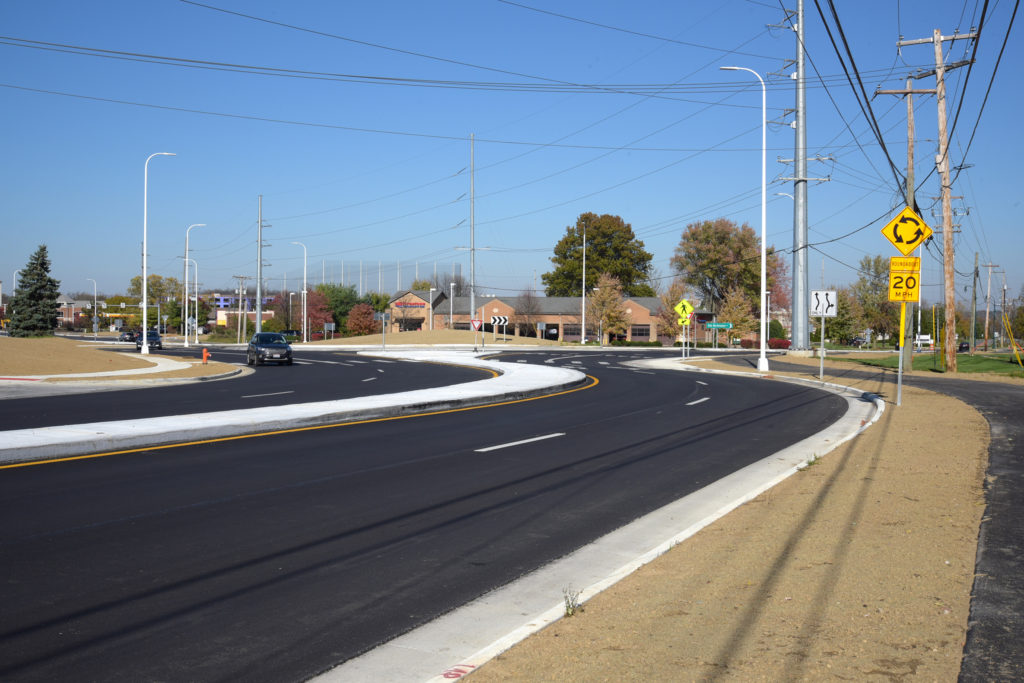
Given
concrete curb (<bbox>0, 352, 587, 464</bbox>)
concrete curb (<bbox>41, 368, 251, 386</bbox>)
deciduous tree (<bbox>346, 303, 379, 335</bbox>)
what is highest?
deciduous tree (<bbox>346, 303, 379, 335</bbox>)

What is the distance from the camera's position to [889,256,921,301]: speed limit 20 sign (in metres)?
18.0

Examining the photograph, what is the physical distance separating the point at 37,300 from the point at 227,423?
156 ft

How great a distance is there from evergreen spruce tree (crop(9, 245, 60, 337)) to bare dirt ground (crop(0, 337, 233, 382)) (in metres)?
15.5

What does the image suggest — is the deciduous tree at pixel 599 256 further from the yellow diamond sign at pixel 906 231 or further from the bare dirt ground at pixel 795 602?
the bare dirt ground at pixel 795 602

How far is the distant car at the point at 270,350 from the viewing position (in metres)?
40.0

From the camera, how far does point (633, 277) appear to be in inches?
4884

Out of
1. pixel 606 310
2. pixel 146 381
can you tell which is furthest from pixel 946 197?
pixel 606 310

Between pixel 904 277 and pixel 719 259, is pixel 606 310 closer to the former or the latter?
pixel 719 259

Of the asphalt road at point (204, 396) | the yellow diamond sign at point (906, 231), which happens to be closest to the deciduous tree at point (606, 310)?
the asphalt road at point (204, 396)

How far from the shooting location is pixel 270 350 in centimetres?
4006

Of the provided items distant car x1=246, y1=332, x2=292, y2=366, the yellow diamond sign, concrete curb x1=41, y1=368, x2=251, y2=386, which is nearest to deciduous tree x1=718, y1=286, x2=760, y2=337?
distant car x1=246, y1=332, x2=292, y2=366

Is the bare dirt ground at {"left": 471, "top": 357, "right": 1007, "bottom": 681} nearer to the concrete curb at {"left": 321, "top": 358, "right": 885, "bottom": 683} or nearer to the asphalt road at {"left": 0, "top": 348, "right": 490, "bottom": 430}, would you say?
the concrete curb at {"left": 321, "top": 358, "right": 885, "bottom": 683}

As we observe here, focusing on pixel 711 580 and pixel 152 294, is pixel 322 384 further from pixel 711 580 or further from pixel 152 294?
pixel 152 294


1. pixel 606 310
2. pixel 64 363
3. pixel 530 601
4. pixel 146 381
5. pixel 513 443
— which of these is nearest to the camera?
pixel 530 601
